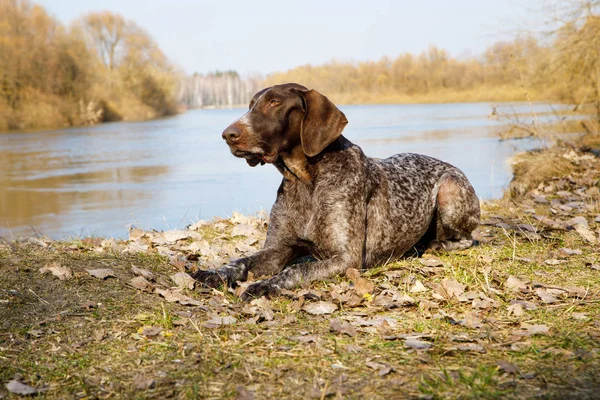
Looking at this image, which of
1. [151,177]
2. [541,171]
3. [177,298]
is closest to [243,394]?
[177,298]

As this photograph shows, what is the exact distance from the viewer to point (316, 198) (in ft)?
18.3

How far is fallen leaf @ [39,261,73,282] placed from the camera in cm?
501

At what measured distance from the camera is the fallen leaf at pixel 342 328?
4.07 metres

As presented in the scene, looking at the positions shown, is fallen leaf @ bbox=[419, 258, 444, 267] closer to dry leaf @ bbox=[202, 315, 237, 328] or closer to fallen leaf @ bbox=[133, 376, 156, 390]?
dry leaf @ bbox=[202, 315, 237, 328]

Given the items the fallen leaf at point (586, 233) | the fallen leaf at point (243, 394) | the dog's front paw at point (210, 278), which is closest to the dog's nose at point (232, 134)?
the dog's front paw at point (210, 278)

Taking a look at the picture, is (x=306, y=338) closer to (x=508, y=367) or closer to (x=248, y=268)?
(x=508, y=367)

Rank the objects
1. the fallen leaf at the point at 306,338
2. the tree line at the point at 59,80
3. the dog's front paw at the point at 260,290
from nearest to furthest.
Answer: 1. the fallen leaf at the point at 306,338
2. the dog's front paw at the point at 260,290
3. the tree line at the point at 59,80

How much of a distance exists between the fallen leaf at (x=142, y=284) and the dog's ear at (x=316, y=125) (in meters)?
1.71

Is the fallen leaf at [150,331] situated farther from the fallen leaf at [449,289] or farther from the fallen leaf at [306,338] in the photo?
the fallen leaf at [449,289]

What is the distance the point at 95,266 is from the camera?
5.39m

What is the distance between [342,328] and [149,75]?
64.6 meters

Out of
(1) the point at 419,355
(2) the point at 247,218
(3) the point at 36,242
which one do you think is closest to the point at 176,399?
(1) the point at 419,355

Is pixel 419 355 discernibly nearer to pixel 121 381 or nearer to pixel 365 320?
pixel 365 320

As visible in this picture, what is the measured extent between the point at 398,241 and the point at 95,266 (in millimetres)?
2837
